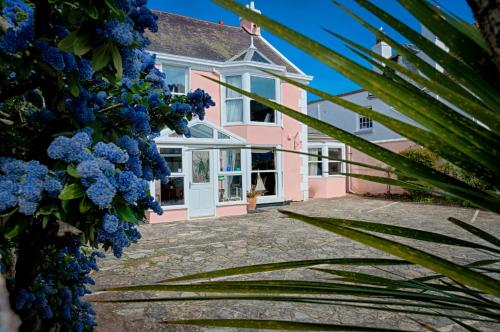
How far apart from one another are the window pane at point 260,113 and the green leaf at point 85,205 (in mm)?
12440

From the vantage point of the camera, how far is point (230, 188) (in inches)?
501

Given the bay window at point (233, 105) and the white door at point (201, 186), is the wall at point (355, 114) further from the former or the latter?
the white door at point (201, 186)

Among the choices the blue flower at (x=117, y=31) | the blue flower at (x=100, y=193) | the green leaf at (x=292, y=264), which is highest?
the blue flower at (x=117, y=31)

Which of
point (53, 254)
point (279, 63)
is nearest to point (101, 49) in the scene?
point (53, 254)

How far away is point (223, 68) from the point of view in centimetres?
1334

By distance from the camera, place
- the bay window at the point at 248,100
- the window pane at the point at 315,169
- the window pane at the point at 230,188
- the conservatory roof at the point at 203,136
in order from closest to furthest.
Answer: the conservatory roof at the point at 203,136, the window pane at the point at 230,188, the bay window at the point at 248,100, the window pane at the point at 315,169

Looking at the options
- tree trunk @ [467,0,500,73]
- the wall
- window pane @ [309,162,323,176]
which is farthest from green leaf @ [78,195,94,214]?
the wall

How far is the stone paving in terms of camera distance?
392 cm

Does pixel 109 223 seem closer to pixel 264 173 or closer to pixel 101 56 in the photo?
pixel 101 56

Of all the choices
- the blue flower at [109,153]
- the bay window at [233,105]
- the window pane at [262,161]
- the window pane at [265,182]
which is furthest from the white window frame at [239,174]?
the blue flower at [109,153]

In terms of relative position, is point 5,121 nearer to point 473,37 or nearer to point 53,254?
point 53,254

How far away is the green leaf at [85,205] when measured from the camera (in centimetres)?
134

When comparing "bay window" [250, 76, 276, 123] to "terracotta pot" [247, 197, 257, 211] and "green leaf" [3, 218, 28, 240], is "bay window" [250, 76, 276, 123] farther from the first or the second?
"green leaf" [3, 218, 28, 240]

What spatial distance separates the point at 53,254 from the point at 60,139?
147 cm
